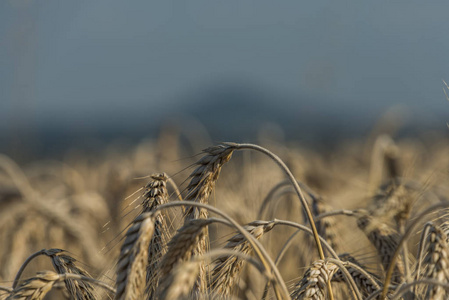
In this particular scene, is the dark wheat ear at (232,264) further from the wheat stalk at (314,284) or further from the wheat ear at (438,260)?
the wheat ear at (438,260)

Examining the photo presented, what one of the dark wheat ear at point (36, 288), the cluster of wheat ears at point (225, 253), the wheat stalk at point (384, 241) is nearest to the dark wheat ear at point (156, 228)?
the cluster of wheat ears at point (225, 253)

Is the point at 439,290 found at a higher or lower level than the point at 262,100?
lower

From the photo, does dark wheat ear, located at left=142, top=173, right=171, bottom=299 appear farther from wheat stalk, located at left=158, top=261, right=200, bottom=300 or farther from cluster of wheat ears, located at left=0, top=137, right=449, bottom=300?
wheat stalk, located at left=158, top=261, right=200, bottom=300

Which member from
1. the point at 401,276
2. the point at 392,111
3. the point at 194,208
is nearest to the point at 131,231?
the point at 194,208

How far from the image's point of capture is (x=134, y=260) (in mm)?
1490

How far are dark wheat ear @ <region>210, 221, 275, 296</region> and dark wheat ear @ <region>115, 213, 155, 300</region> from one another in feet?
1.08

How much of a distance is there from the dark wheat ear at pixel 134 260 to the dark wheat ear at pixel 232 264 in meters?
0.33

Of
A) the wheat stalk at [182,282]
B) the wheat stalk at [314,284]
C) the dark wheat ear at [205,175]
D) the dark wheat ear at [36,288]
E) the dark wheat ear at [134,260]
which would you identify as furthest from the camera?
the dark wheat ear at [205,175]

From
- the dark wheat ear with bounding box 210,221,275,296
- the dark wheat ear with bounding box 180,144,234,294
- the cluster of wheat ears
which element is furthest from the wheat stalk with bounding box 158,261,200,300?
the dark wheat ear with bounding box 180,144,234,294

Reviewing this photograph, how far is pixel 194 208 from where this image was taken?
1.88 metres

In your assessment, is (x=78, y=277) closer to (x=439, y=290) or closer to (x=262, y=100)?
(x=439, y=290)

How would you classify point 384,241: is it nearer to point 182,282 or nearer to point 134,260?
point 134,260

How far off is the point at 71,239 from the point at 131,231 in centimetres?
320

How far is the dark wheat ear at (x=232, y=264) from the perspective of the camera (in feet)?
5.83
